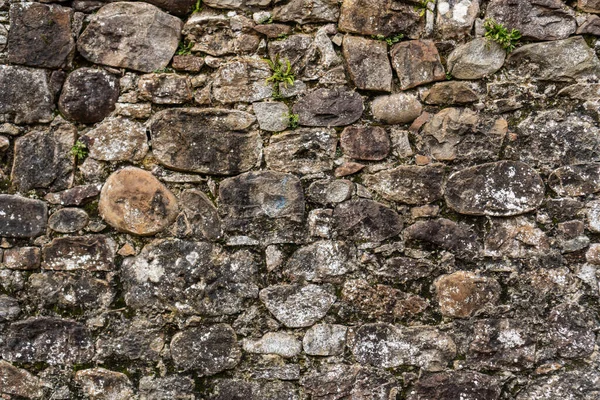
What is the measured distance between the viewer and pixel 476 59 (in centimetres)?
274

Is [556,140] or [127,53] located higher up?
[127,53]

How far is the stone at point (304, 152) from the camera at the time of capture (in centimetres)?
277

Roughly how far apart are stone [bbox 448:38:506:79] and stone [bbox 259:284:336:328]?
1373 mm

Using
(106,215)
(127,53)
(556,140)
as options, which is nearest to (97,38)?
(127,53)

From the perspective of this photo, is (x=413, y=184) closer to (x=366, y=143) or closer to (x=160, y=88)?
(x=366, y=143)

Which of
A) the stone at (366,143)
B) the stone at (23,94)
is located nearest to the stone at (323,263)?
the stone at (366,143)

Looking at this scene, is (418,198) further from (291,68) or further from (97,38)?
(97,38)

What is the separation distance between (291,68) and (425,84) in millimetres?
719

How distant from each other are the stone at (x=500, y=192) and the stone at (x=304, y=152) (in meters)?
0.68

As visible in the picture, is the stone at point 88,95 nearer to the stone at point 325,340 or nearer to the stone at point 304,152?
the stone at point 304,152

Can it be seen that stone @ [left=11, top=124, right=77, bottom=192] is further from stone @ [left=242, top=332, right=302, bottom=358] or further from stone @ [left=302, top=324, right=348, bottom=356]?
stone @ [left=302, top=324, right=348, bottom=356]

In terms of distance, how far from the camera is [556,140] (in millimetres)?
2744

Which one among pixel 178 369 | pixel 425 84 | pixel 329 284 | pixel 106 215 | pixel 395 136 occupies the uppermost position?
pixel 425 84

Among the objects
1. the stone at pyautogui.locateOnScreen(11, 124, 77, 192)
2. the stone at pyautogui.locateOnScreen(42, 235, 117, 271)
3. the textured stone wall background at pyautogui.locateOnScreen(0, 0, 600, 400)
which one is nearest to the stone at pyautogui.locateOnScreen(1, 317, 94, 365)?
the textured stone wall background at pyautogui.locateOnScreen(0, 0, 600, 400)
